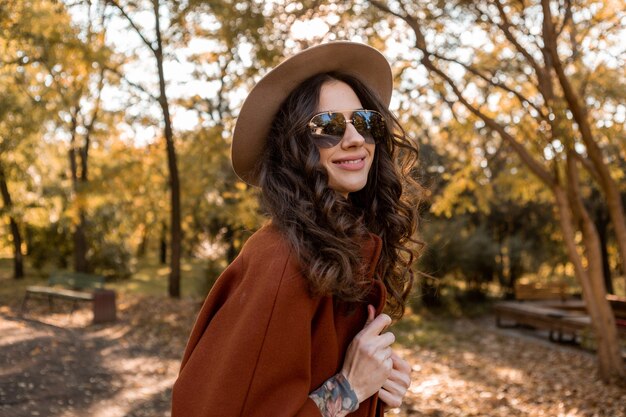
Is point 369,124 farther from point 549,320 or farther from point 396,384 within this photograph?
point 549,320

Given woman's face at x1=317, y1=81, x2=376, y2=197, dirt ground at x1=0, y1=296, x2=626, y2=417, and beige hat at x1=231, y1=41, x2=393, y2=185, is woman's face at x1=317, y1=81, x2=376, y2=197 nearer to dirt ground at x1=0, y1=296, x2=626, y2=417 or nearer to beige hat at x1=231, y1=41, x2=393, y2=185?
beige hat at x1=231, y1=41, x2=393, y2=185

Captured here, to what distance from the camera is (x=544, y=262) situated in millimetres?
21047

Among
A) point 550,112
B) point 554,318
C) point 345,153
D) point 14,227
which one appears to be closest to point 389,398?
point 345,153

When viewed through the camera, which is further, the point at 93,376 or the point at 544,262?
the point at 544,262

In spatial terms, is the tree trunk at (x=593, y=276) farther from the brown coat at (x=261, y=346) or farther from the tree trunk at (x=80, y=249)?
the tree trunk at (x=80, y=249)

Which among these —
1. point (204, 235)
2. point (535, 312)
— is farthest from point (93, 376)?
point (204, 235)

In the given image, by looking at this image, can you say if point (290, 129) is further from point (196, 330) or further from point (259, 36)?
point (259, 36)

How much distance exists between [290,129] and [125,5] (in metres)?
12.3

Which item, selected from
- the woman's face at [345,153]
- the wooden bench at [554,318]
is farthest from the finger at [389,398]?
the wooden bench at [554,318]

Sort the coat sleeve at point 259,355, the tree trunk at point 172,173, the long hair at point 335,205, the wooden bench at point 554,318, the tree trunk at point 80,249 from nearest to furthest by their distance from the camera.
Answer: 1. the coat sleeve at point 259,355
2. the long hair at point 335,205
3. the wooden bench at point 554,318
4. the tree trunk at point 172,173
5. the tree trunk at point 80,249

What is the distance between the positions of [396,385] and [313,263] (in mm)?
546

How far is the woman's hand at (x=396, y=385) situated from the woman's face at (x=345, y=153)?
0.50 meters

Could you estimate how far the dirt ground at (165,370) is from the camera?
689cm

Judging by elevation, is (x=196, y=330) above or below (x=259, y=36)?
below
